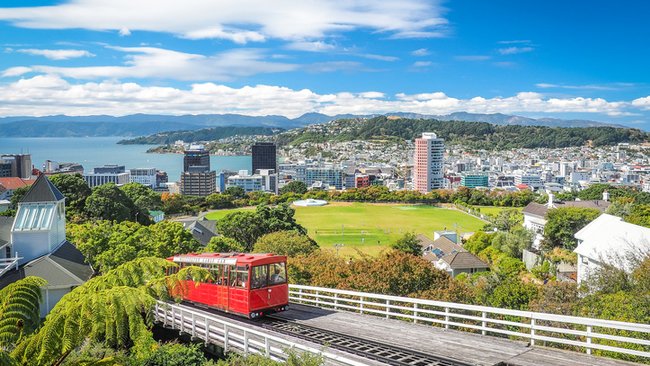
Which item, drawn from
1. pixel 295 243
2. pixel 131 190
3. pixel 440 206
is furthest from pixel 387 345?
pixel 440 206

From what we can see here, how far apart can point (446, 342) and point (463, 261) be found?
3020 centimetres

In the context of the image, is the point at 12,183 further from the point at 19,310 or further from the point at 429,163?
the point at 429,163

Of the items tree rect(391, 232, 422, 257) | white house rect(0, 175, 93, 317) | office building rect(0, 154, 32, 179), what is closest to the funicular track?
white house rect(0, 175, 93, 317)

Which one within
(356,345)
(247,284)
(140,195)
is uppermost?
(247,284)

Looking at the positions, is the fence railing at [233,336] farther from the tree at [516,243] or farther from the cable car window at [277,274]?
the tree at [516,243]

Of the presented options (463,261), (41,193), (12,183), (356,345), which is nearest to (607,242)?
(463,261)

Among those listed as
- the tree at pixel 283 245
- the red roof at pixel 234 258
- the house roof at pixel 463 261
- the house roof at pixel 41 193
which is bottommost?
the house roof at pixel 463 261

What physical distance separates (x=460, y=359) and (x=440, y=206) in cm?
8933

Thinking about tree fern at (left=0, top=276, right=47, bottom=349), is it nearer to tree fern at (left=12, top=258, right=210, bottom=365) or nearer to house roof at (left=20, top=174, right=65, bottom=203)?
tree fern at (left=12, top=258, right=210, bottom=365)

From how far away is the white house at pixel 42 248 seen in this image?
22.4 meters

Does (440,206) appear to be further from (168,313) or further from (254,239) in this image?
(168,313)

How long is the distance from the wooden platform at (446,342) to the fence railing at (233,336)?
2.12 m

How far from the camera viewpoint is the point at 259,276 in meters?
14.9

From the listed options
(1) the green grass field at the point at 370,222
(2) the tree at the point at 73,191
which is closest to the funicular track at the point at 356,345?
(1) the green grass field at the point at 370,222
